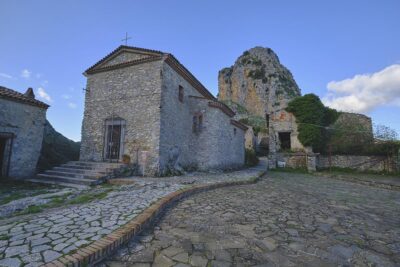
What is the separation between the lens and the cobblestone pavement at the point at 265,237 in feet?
9.07

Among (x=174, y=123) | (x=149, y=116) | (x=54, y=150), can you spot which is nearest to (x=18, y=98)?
(x=54, y=150)

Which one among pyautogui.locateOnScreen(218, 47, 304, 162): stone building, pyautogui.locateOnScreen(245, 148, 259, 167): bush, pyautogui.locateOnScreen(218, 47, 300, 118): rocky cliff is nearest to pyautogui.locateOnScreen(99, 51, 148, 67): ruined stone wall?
pyautogui.locateOnScreen(245, 148, 259, 167): bush

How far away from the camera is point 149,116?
10977 millimetres

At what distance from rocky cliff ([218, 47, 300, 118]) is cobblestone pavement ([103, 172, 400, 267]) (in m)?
37.4

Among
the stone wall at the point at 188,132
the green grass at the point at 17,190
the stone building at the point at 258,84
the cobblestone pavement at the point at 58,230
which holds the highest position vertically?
the stone building at the point at 258,84

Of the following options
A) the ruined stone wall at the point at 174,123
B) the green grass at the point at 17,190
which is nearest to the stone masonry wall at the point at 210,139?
the ruined stone wall at the point at 174,123

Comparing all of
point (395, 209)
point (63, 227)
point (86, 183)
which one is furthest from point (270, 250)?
point (86, 183)

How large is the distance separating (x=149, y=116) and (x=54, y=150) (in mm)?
6763

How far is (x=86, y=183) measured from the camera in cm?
839

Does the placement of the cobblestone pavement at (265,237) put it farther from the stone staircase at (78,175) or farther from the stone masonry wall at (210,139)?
the stone masonry wall at (210,139)

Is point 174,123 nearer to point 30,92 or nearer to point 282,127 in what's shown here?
point 30,92

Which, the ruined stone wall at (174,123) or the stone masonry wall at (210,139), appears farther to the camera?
the stone masonry wall at (210,139)

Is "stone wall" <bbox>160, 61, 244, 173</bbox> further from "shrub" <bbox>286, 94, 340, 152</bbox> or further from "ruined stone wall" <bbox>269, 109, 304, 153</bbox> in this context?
"shrub" <bbox>286, 94, 340, 152</bbox>

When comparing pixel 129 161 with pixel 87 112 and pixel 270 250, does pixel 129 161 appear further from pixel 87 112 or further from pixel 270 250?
pixel 270 250
